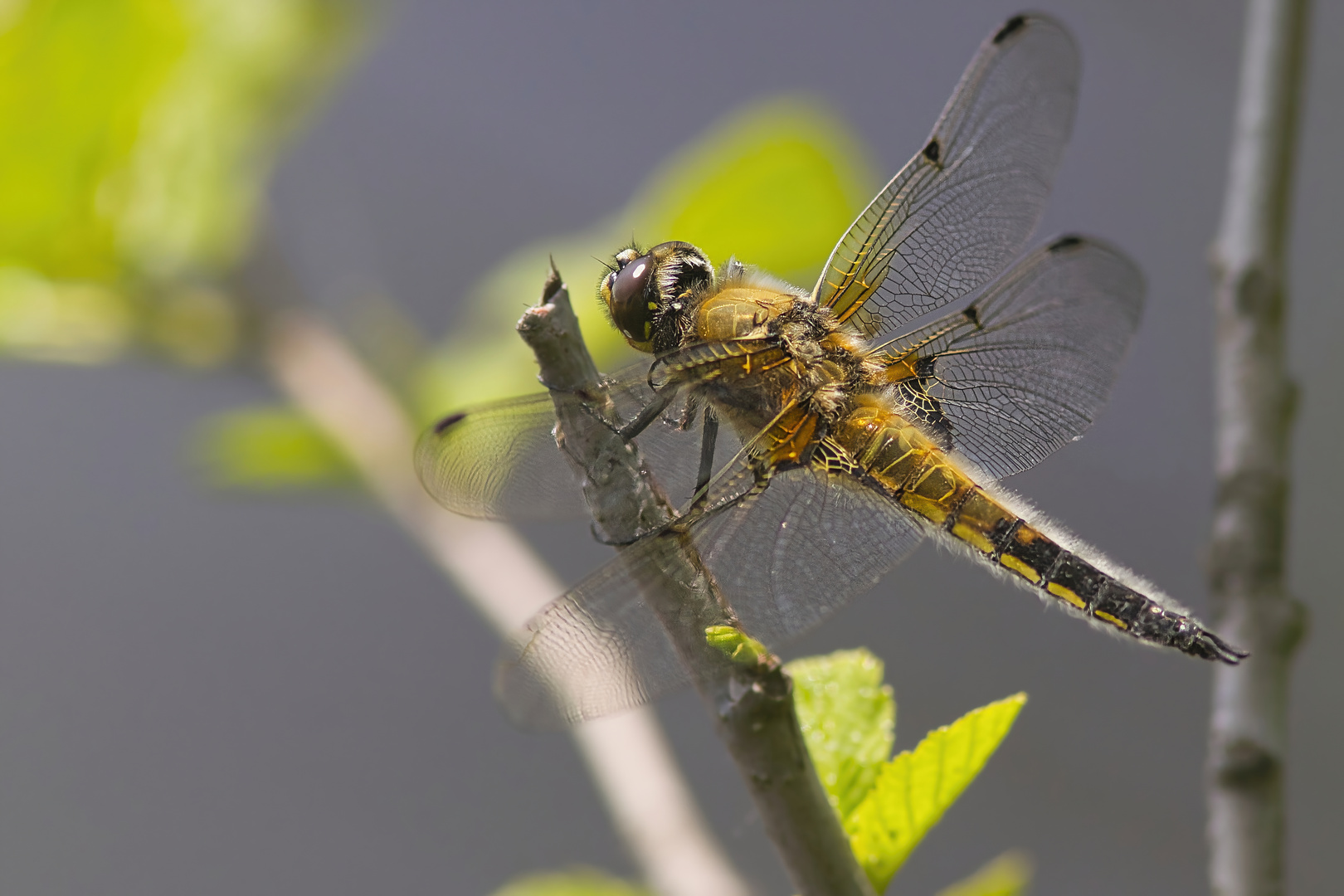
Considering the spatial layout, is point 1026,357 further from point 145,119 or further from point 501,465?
point 145,119

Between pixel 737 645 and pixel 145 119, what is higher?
pixel 145 119

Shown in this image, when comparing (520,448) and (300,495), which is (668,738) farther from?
A: (520,448)

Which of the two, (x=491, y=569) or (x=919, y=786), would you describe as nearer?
(x=919, y=786)

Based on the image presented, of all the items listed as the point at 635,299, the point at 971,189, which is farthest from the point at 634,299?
the point at 971,189

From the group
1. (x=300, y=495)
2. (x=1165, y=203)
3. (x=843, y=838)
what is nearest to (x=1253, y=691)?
(x=843, y=838)

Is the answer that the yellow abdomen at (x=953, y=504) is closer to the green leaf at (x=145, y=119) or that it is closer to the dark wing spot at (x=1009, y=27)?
the dark wing spot at (x=1009, y=27)

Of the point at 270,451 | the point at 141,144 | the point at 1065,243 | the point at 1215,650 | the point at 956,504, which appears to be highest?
the point at 141,144

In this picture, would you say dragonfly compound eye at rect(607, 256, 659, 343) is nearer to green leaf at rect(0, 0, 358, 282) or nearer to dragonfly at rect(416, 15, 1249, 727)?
dragonfly at rect(416, 15, 1249, 727)
